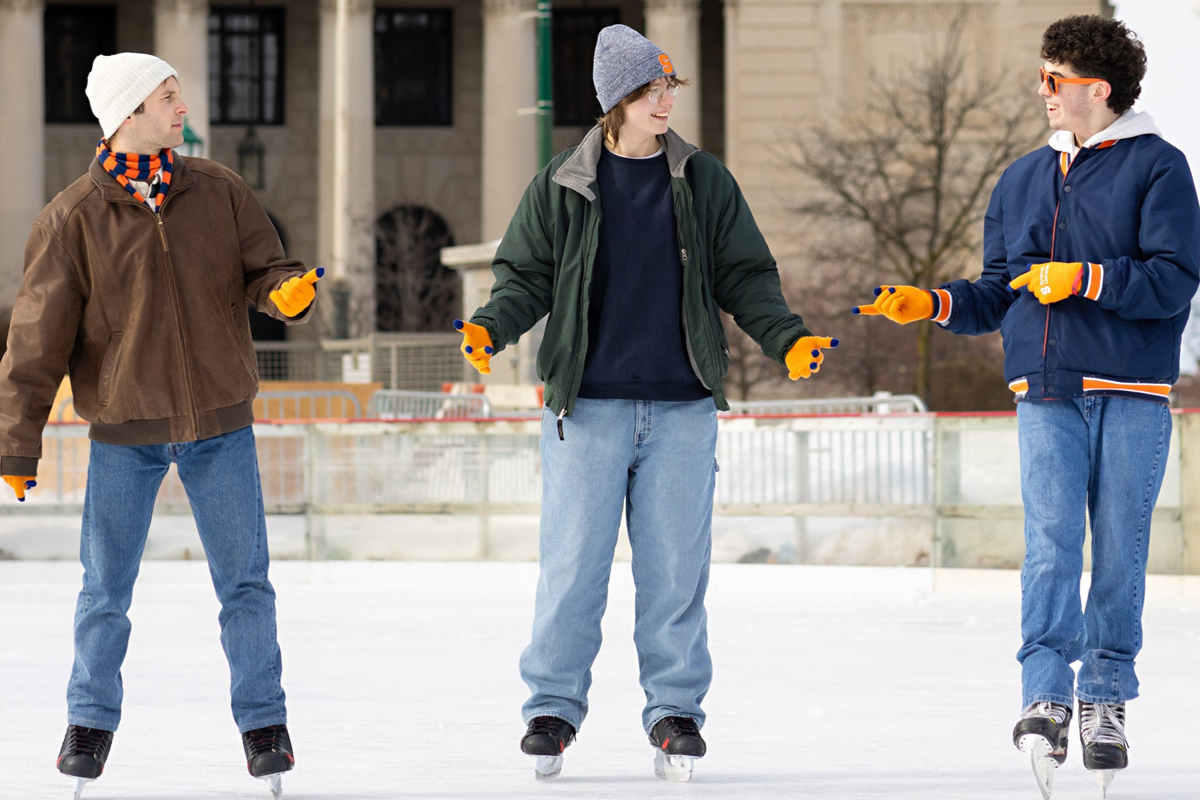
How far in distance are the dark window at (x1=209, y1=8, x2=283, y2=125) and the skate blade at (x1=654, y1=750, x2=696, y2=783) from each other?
4219 centimetres

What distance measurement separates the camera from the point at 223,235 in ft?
15.7

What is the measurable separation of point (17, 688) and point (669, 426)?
3.16m

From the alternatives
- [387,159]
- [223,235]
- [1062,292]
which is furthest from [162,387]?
[387,159]

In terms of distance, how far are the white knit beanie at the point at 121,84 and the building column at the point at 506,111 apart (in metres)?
34.9

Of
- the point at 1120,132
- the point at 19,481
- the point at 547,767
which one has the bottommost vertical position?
the point at 547,767

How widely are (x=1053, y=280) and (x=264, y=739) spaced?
2410 mm

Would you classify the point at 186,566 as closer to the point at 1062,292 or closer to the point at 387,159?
the point at 1062,292

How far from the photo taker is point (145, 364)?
15.4 ft

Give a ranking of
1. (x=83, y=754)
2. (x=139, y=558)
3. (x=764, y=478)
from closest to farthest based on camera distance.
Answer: (x=83, y=754) → (x=139, y=558) → (x=764, y=478)

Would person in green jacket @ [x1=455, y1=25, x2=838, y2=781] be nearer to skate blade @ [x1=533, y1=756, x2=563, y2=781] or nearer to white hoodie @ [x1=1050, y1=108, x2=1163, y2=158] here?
skate blade @ [x1=533, y1=756, x2=563, y2=781]

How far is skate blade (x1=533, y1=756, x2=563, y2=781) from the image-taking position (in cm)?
490

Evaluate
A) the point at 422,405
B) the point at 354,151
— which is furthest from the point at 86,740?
the point at 354,151

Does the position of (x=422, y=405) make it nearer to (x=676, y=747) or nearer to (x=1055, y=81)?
(x=676, y=747)

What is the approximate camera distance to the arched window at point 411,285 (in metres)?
37.5
